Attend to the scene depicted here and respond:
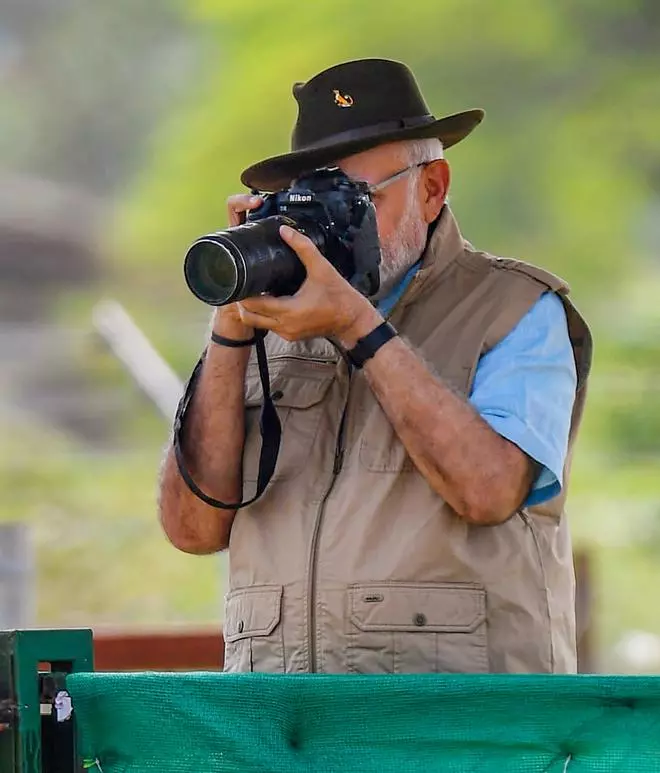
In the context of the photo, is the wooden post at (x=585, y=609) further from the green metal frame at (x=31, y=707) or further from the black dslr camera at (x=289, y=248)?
the green metal frame at (x=31, y=707)

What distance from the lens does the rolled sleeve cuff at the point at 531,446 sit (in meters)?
2.00

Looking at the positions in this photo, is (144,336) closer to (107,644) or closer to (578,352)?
(107,644)

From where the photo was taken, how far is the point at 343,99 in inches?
90.8

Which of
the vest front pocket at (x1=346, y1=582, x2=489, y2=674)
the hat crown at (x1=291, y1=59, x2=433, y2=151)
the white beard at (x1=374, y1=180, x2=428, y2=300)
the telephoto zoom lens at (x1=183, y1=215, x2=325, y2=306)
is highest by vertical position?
the hat crown at (x1=291, y1=59, x2=433, y2=151)

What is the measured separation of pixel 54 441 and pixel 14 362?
0.50m

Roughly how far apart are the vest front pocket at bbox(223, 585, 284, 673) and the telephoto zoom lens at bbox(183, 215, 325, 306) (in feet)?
1.41

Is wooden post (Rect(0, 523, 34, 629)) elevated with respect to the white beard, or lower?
elevated

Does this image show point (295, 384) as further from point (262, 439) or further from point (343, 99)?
point (343, 99)

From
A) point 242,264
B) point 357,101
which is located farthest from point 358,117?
point 242,264

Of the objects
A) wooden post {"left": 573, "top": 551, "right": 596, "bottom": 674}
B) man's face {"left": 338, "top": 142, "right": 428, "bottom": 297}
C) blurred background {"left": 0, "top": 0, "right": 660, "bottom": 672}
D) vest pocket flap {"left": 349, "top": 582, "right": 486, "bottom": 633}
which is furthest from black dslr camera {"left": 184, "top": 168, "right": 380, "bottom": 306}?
blurred background {"left": 0, "top": 0, "right": 660, "bottom": 672}

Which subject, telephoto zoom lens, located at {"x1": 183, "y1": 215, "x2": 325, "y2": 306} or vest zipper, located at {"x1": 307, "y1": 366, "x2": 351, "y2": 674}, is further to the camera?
vest zipper, located at {"x1": 307, "y1": 366, "x2": 351, "y2": 674}

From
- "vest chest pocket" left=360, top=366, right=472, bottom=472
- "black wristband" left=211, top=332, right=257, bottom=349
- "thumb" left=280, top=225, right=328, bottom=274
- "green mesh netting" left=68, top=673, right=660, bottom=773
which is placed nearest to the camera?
"green mesh netting" left=68, top=673, right=660, bottom=773

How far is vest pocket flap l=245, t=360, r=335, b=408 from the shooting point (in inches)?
86.5

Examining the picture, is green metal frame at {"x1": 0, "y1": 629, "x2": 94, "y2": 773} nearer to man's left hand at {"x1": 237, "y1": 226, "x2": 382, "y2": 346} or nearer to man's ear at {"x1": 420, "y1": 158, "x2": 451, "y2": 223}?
man's left hand at {"x1": 237, "y1": 226, "x2": 382, "y2": 346}
